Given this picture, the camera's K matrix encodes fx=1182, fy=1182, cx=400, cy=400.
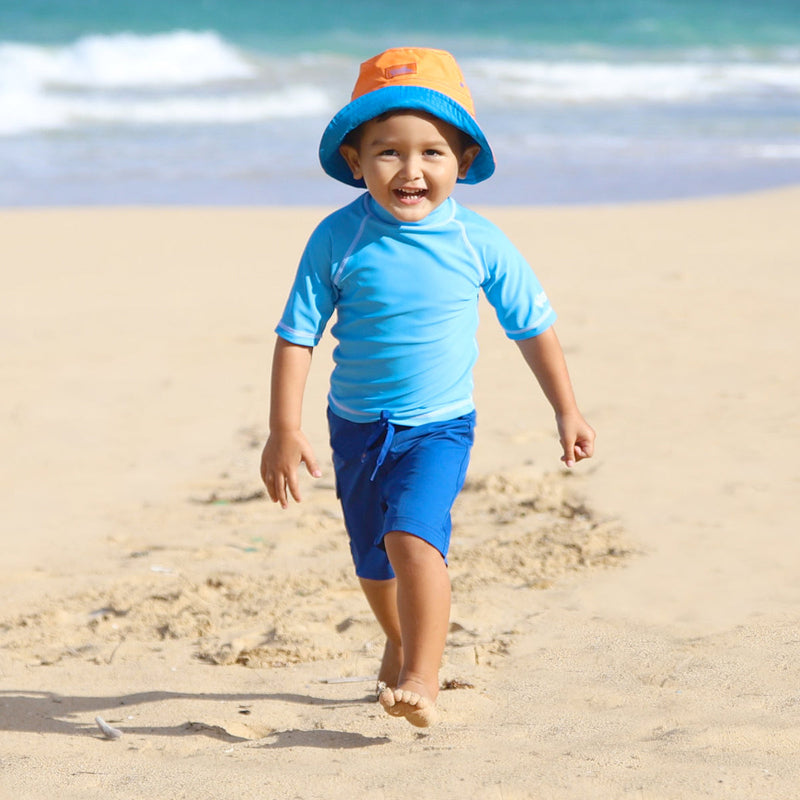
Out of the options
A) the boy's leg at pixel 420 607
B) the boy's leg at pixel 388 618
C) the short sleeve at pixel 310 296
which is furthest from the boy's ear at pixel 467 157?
the boy's leg at pixel 388 618

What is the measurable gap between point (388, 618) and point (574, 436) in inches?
25.5

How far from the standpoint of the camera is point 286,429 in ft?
8.63

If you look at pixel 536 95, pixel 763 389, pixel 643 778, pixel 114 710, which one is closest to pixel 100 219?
A: pixel 763 389

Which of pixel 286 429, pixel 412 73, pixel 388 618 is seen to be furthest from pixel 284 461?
pixel 412 73

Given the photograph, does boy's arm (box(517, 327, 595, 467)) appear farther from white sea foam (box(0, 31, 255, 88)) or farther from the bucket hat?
white sea foam (box(0, 31, 255, 88))

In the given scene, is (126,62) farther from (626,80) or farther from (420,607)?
(420,607)

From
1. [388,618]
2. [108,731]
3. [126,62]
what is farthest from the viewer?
[126,62]

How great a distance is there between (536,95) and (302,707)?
1741cm

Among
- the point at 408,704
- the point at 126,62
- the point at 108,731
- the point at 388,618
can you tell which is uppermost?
the point at 126,62

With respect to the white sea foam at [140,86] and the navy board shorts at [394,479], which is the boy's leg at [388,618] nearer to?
the navy board shorts at [394,479]

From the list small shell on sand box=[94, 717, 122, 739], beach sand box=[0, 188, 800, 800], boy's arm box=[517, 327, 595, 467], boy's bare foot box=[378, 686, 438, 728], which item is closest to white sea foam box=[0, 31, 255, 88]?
beach sand box=[0, 188, 800, 800]

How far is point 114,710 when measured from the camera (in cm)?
297

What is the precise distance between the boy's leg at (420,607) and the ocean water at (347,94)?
8.32 metres

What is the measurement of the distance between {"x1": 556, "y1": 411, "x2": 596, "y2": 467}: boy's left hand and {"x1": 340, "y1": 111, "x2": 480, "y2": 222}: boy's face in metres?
0.59
